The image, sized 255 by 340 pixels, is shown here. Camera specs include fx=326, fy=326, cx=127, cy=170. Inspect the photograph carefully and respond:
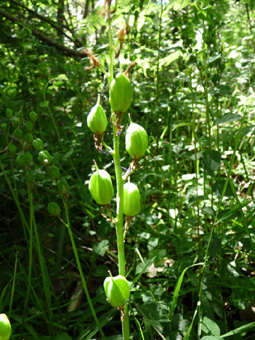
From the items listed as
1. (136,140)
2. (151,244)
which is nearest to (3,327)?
(136,140)

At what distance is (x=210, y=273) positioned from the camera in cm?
156

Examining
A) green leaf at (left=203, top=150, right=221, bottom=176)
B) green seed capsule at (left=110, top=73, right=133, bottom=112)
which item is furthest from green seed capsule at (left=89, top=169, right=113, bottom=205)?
green leaf at (left=203, top=150, right=221, bottom=176)

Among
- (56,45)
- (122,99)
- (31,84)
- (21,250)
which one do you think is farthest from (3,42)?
(122,99)

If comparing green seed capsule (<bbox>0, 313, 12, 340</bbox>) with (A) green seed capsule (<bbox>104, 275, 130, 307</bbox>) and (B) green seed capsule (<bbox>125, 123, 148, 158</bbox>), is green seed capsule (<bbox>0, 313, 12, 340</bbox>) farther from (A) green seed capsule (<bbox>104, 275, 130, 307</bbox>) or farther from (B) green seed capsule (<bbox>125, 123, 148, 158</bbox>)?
(B) green seed capsule (<bbox>125, 123, 148, 158</bbox>)

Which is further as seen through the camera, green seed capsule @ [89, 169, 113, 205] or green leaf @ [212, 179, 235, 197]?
green leaf @ [212, 179, 235, 197]

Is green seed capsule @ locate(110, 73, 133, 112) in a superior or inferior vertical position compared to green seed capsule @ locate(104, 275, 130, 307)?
superior

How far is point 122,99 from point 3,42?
2.68 metres

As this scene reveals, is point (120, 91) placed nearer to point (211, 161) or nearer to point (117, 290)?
point (117, 290)

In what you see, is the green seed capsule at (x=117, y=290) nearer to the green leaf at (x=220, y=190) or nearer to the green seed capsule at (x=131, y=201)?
the green seed capsule at (x=131, y=201)

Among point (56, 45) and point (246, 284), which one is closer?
point (246, 284)

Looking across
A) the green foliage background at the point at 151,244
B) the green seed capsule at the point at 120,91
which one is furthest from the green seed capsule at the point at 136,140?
the green foliage background at the point at 151,244

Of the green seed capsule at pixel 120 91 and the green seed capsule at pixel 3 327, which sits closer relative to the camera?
the green seed capsule at pixel 3 327

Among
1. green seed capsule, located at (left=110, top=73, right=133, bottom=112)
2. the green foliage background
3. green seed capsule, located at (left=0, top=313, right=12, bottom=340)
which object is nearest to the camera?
green seed capsule, located at (left=0, top=313, right=12, bottom=340)

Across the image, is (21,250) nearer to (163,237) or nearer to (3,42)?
(163,237)
